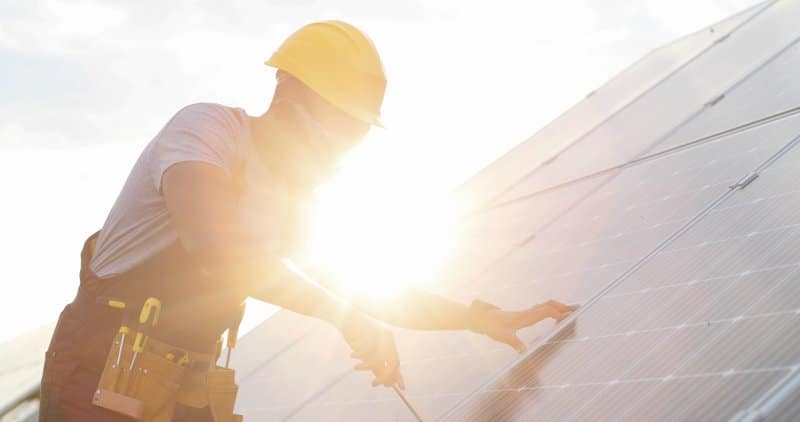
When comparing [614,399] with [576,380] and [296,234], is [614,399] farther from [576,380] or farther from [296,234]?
[296,234]

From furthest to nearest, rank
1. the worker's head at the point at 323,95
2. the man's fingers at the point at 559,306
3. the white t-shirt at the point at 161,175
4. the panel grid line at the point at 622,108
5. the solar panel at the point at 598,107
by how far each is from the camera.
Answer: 1. the solar panel at the point at 598,107
2. the panel grid line at the point at 622,108
3. the man's fingers at the point at 559,306
4. the worker's head at the point at 323,95
5. the white t-shirt at the point at 161,175

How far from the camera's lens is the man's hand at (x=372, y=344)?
3.84 metres

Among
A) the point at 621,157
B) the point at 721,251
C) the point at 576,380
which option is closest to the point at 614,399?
the point at 576,380

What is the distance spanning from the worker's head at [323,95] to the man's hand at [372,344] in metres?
0.67

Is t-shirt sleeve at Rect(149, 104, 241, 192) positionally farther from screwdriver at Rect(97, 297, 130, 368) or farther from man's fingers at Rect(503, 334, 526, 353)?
man's fingers at Rect(503, 334, 526, 353)

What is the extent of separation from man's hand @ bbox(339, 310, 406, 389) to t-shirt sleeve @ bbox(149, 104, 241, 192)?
30.9 inches

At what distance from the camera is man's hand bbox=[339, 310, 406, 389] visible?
384 cm

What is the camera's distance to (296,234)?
431 cm

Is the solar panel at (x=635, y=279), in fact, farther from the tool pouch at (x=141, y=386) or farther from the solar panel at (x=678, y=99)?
the tool pouch at (x=141, y=386)

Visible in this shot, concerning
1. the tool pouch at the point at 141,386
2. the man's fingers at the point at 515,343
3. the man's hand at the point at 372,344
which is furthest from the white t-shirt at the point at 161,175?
the man's fingers at the point at 515,343

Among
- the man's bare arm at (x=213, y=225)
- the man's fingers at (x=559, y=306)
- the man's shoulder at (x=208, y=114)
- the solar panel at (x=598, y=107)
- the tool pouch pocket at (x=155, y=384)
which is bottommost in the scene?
the man's fingers at (x=559, y=306)

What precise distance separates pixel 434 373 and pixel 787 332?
2.36 meters

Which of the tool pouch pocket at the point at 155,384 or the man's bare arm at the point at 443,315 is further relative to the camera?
the man's bare arm at the point at 443,315

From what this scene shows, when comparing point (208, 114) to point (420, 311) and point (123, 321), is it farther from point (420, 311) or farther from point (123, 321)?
point (420, 311)
